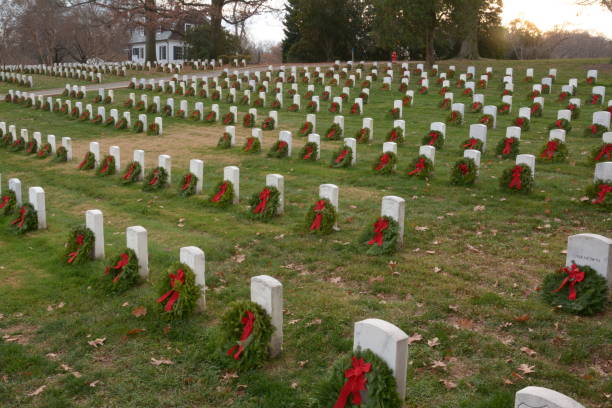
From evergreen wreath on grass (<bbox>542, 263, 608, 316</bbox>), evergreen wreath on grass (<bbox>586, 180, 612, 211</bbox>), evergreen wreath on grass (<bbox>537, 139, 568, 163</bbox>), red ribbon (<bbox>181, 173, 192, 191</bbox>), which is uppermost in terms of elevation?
evergreen wreath on grass (<bbox>537, 139, 568, 163</bbox>)

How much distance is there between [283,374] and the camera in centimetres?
498

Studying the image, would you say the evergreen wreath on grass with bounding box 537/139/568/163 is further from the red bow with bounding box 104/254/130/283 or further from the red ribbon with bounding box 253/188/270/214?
the red bow with bounding box 104/254/130/283

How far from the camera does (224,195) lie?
9945 mm

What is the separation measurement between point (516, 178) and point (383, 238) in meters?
3.19

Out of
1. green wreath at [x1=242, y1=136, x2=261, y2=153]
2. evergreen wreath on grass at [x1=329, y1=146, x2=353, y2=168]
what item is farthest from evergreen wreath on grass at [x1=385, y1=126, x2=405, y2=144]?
green wreath at [x1=242, y1=136, x2=261, y2=153]

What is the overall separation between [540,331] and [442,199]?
4322mm

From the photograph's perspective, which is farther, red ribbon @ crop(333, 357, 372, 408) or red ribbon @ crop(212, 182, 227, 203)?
red ribbon @ crop(212, 182, 227, 203)

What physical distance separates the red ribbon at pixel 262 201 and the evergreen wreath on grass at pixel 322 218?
101 centimetres

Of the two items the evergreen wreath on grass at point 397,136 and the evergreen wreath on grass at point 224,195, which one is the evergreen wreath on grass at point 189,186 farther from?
the evergreen wreath on grass at point 397,136

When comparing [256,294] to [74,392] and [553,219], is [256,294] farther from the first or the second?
[553,219]

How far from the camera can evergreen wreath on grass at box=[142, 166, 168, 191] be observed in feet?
37.5

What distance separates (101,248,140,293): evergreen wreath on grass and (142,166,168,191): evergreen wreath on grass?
439 cm

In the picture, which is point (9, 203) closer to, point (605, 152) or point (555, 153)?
point (555, 153)

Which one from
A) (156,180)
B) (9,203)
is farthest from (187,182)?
(9,203)
